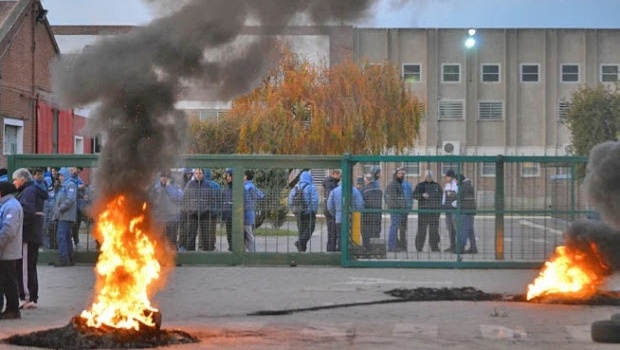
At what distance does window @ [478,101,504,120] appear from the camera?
196ft

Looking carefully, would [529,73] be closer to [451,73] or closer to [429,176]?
[451,73]

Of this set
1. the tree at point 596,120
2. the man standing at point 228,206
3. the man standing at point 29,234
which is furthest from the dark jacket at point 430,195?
the tree at point 596,120

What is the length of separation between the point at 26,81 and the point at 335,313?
22.6 m

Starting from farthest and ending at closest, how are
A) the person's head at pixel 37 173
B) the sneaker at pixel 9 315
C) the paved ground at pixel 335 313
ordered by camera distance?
the person's head at pixel 37 173, the sneaker at pixel 9 315, the paved ground at pixel 335 313

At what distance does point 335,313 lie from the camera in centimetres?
1363

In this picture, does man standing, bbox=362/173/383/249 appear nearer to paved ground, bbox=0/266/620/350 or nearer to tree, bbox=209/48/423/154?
paved ground, bbox=0/266/620/350

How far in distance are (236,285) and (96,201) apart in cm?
612

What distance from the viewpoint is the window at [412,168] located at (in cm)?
2003

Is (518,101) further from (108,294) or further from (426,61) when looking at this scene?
(108,294)

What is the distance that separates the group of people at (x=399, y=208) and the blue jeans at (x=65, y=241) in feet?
13.7

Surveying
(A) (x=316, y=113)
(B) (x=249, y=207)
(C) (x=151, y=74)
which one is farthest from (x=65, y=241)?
(A) (x=316, y=113)

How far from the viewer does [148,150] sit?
10797 millimetres

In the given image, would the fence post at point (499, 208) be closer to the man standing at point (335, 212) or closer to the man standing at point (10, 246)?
the man standing at point (335, 212)

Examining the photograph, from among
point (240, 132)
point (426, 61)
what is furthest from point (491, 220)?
point (426, 61)
